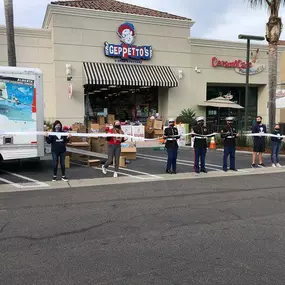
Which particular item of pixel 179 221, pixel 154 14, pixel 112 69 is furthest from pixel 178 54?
pixel 179 221

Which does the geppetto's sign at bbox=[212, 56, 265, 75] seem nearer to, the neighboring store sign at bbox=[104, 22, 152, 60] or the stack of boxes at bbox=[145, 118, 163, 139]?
the neighboring store sign at bbox=[104, 22, 152, 60]

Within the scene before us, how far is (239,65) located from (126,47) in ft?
25.8

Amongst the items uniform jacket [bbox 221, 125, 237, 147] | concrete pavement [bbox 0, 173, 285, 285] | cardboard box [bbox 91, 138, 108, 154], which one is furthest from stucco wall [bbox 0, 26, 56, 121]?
concrete pavement [bbox 0, 173, 285, 285]

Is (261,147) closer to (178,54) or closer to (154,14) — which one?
(178,54)

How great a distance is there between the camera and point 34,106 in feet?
32.9

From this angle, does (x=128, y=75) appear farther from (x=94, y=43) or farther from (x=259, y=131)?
(x=259, y=131)

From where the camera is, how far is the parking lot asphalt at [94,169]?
969 centimetres

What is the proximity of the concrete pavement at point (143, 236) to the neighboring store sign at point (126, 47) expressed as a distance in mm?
12544

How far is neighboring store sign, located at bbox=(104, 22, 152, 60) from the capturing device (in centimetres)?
1928

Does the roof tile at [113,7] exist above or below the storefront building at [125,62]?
above

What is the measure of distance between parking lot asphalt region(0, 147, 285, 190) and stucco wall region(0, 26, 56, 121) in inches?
262

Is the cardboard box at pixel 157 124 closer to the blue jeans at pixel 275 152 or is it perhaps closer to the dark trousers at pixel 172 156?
the blue jeans at pixel 275 152

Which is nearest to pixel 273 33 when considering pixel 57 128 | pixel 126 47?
pixel 126 47

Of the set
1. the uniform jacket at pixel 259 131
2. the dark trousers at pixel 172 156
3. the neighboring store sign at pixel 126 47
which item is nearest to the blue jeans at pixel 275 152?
the uniform jacket at pixel 259 131
